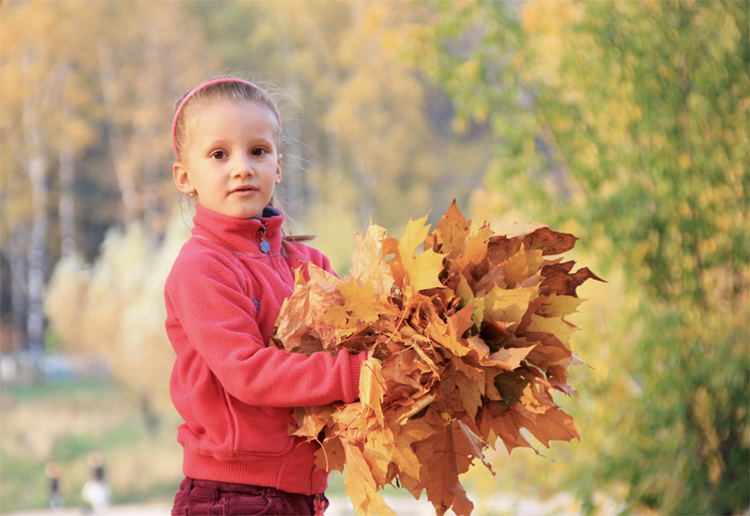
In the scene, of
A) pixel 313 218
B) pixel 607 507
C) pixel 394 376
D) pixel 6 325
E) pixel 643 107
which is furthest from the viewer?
pixel 313 218

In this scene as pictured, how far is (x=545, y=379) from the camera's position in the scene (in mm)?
887

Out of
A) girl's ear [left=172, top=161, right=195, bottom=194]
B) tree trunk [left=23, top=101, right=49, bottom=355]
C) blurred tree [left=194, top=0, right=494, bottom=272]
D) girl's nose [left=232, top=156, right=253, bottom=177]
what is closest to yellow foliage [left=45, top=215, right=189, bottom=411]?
tree trunk [left=23, top=101, right=49, bottom=355]

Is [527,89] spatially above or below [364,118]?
below

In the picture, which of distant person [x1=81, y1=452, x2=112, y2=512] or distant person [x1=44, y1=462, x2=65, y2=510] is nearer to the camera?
distant person [x1=81, y1=452, x2=112, y2=512]

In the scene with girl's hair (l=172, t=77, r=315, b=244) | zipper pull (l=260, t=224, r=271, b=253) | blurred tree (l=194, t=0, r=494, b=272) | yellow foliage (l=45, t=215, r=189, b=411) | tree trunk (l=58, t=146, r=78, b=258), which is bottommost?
zipper pull (l=260, t=224, r=271, b=253)

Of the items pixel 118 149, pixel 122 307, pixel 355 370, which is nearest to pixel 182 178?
pixel 355 370

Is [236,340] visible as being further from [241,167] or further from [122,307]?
[122,307]

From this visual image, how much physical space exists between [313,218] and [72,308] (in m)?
3.22

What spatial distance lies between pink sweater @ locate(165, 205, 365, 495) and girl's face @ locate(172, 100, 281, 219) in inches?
1.2

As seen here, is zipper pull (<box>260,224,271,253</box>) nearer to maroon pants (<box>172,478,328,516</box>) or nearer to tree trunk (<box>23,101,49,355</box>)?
maroon pants (<box>172,478,328,516</box>)

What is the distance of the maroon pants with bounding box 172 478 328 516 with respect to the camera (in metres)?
1.00

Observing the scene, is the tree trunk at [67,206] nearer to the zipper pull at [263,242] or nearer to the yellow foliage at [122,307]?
the yellow foliage at [122,307]

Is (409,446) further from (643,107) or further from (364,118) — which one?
(364,118)

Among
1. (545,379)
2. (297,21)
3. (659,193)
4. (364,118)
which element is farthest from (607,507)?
(297,21)
